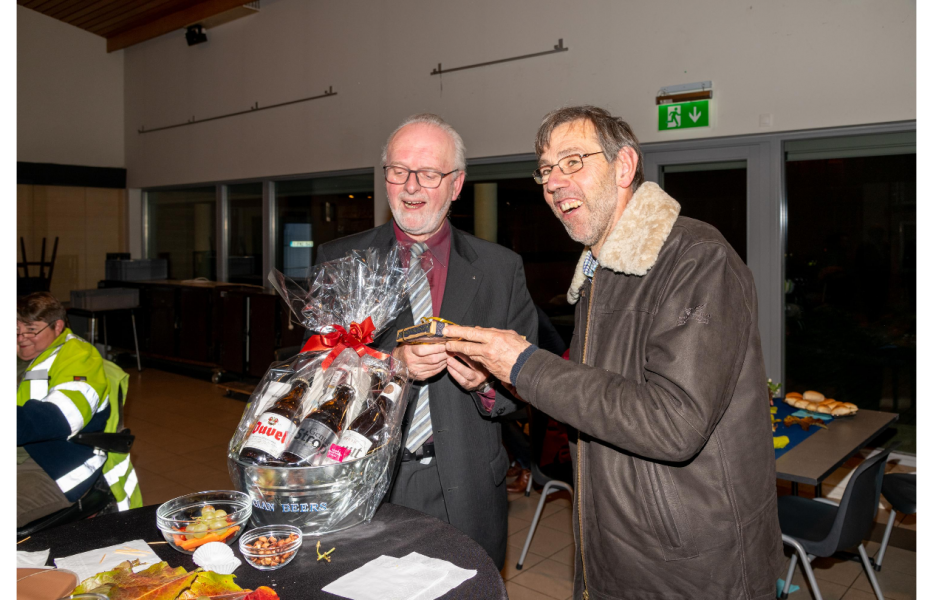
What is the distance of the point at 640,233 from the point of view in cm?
150

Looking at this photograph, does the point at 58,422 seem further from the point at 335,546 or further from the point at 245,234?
the point at 245,234

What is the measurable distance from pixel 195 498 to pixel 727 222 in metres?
4.57

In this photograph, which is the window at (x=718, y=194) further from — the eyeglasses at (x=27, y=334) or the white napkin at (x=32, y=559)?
the white napkin at (x=32, y=559)

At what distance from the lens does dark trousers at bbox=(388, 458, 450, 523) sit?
1956mm

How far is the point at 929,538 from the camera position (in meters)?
1.40

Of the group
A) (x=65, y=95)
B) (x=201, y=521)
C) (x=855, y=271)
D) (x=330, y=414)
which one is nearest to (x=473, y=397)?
(x=330, y=414)

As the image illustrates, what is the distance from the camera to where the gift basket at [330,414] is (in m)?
1.33

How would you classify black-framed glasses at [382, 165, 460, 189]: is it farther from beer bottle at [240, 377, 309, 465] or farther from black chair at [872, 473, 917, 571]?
black chair at [872, 473, 917, 571]

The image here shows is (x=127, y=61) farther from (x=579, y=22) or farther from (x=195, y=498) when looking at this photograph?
(x=195, y=498)

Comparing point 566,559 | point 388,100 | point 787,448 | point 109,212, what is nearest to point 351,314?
point 787,448

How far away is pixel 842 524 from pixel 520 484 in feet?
7.86

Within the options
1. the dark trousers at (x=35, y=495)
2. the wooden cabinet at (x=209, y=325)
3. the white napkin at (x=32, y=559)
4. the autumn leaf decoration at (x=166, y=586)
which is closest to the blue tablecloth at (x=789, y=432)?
the autumn leaf decoration at (x=166, y=586)

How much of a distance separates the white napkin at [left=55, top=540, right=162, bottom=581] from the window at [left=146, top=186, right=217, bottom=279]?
8.88 metres

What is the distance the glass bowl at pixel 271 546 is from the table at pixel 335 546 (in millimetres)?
23
